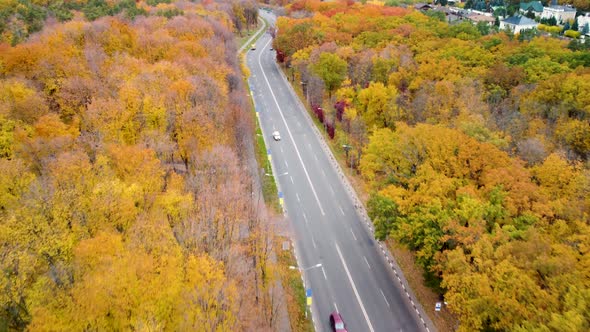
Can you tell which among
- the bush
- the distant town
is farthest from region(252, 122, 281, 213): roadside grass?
the bush

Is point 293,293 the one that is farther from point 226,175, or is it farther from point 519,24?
point 519,24

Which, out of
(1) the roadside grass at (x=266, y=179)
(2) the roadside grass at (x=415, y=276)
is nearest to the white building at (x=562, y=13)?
(2) the roadside grass at (x=415, y=276)

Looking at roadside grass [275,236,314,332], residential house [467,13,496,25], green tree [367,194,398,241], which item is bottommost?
roadside grass [275,236,314,332]

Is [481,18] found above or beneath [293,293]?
above

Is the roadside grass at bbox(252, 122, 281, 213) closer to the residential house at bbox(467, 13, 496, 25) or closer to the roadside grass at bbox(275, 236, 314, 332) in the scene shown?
the roadside grass at bbox(275, 236, 314, 332)

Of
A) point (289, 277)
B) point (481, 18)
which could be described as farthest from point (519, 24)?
point (289, 277)

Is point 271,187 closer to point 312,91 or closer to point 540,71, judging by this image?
point 312,91

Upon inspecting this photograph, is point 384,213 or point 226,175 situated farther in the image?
point 226,175
